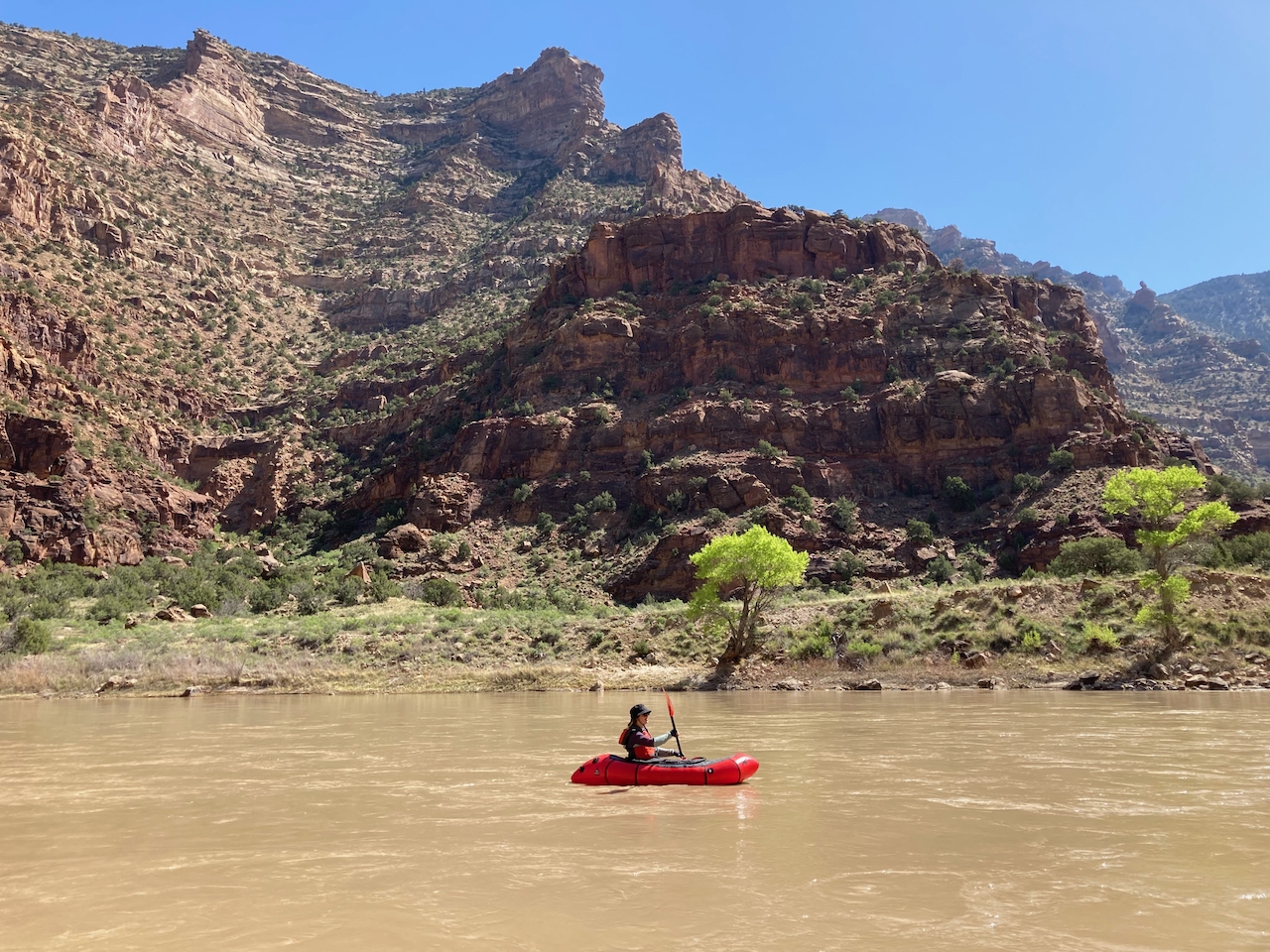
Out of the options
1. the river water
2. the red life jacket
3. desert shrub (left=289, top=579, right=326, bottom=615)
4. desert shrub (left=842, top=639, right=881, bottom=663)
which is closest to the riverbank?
desert shrub (left=842, top=639, right=881, bottom=663)

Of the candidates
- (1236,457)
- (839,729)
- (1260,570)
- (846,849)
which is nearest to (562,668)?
(839,729)

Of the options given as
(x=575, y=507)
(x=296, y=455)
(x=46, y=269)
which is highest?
(x=46, y=269)

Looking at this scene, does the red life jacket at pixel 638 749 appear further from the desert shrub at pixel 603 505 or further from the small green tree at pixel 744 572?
the desert shrub at pixel 603 505

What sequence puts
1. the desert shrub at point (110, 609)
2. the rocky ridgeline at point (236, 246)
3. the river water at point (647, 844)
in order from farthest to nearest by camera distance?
1. the rocky ridgeline at point (236, 246)
2. the desert shrub at point (110, 609)
3. the river water at point (647, 844)

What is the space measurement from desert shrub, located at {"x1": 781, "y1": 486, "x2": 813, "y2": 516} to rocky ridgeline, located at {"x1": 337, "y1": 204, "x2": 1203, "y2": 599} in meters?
0.19

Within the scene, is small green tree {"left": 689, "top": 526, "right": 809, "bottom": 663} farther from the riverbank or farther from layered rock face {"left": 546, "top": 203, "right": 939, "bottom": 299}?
layered rock face {"left": 546, "top": 203, "right": 939, "bottom": 299}

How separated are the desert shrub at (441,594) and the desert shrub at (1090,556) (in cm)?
3198

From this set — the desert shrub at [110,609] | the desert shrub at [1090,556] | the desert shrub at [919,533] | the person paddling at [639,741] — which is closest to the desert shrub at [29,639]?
the desert shrub at [110,609]

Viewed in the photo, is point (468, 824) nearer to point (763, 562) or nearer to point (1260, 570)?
point (763, 562)

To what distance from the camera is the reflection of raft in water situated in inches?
445

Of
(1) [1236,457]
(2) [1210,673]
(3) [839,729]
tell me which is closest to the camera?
(3) [839,729]

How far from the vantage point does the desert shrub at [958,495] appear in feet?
185

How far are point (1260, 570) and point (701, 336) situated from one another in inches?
1675

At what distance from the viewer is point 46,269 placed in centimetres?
7206
